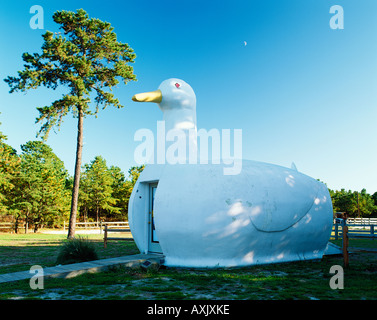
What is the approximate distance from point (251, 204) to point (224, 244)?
1105 mm

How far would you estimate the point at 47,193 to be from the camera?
1204 inches

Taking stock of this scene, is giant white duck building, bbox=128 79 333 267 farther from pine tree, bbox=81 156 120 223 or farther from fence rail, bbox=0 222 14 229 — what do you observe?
pine tree, bbox=81 156 120 223

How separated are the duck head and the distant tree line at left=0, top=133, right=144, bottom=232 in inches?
888

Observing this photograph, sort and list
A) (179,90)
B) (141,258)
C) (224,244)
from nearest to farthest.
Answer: (224,244) < (141,258) < (179,90)

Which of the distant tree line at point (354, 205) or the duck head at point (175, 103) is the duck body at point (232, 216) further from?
the distant tree line at point (354, 205)

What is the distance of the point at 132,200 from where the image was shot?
30.8ft

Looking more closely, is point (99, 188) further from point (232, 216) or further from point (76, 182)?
point (232, 216)

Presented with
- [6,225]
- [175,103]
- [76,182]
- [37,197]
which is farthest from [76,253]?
[6,225]

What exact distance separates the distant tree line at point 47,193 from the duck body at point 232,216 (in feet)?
78.2

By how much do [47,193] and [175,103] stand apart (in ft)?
83.2

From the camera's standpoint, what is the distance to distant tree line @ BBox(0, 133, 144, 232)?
94.0ft

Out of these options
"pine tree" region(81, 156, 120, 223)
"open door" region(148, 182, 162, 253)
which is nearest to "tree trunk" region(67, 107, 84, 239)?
"open door" region(148, 182, 162, 253)
